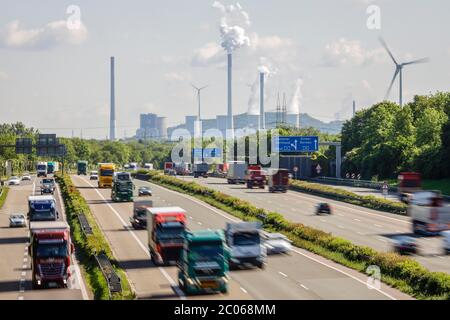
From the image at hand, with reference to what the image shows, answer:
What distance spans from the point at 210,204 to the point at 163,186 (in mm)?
42484

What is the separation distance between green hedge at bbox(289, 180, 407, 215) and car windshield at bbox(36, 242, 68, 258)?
48.8 m

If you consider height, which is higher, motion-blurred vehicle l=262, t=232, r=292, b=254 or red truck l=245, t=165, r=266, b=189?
red truck l=245, t=165, r=266, b=189

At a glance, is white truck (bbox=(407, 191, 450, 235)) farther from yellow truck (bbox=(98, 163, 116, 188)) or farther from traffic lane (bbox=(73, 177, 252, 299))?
yellow truck (bbox=(98, 163, 116, 188))

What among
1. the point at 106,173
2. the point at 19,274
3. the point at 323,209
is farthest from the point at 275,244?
the point at 106,173

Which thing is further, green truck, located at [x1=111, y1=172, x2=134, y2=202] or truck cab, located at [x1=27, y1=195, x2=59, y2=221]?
green truck, located at [x1=111, y1=172, x2=134, y2=202]

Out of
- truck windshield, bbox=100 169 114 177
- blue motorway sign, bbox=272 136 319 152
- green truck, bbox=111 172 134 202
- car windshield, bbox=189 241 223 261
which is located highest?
blue motorway sign, bbox=272 136 319 152

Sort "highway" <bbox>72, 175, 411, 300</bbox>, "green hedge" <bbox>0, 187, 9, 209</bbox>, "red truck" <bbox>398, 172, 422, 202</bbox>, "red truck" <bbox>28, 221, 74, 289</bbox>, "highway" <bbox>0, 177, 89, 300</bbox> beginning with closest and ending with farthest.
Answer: "highway" <bbox>72, 175, 411, 300</bbox>, "highway" <bbox>0, 177, 89, 300</bbox>, "red truck" <bbox>28, 221, 74, 289</bbox>, "red truck" <bbox>398, 172, 422, 202</bbox>, "green hedge" <bbox>0, 187, 9, 209</bbox>

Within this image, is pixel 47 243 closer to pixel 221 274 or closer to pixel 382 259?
pixel 221 274

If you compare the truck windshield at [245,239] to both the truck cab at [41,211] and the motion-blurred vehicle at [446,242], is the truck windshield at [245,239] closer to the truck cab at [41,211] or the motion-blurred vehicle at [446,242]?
the motion-blurred vehicle at [446,242]

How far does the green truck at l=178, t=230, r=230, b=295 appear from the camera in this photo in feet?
137

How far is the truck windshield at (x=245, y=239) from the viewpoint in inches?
2010

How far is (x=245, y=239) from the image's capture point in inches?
2015

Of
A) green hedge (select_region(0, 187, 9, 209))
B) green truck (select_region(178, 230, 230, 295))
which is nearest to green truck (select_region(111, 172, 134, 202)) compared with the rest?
green hedge (select_region(0, 187, 9, 209))

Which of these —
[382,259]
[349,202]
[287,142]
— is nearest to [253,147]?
[287,142]
